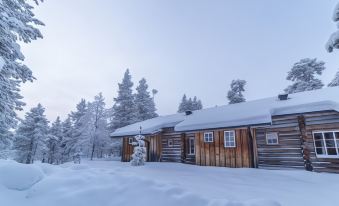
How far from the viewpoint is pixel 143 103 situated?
133 feet

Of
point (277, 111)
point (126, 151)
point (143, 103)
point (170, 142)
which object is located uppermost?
point (143, 103)

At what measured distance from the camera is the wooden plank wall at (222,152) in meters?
14.2

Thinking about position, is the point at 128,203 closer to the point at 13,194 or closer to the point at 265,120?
the point at 13,194

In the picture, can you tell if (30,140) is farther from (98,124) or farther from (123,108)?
(123,108)

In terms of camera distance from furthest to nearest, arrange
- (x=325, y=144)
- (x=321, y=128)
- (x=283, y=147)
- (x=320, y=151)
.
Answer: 1. (x=283, y=147)
2. (x=320, y=151)
3. (x=321, y=128)
4. (x=325, y=144)

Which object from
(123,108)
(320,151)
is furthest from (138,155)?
(123,108)

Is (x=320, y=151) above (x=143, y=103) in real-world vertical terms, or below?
below

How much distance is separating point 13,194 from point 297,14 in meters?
29.9

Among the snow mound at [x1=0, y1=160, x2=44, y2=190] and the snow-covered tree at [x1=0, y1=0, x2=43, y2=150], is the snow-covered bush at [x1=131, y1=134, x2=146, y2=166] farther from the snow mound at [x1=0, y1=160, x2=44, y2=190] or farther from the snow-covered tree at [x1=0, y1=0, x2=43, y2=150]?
the snow mound at [x1=0, y1=160, x2=44, y2=190]

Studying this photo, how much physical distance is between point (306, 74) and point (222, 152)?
85.2ft

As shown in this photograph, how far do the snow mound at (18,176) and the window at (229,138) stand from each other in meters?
12.5

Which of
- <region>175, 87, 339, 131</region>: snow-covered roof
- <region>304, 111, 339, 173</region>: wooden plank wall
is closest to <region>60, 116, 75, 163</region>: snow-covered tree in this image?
<region>175, 87, 339, 131</region>: snow-covered roof

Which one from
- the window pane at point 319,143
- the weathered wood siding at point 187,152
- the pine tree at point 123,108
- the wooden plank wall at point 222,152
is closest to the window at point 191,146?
the weathered wood siding at point 187,152

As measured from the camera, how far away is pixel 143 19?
2481cm
